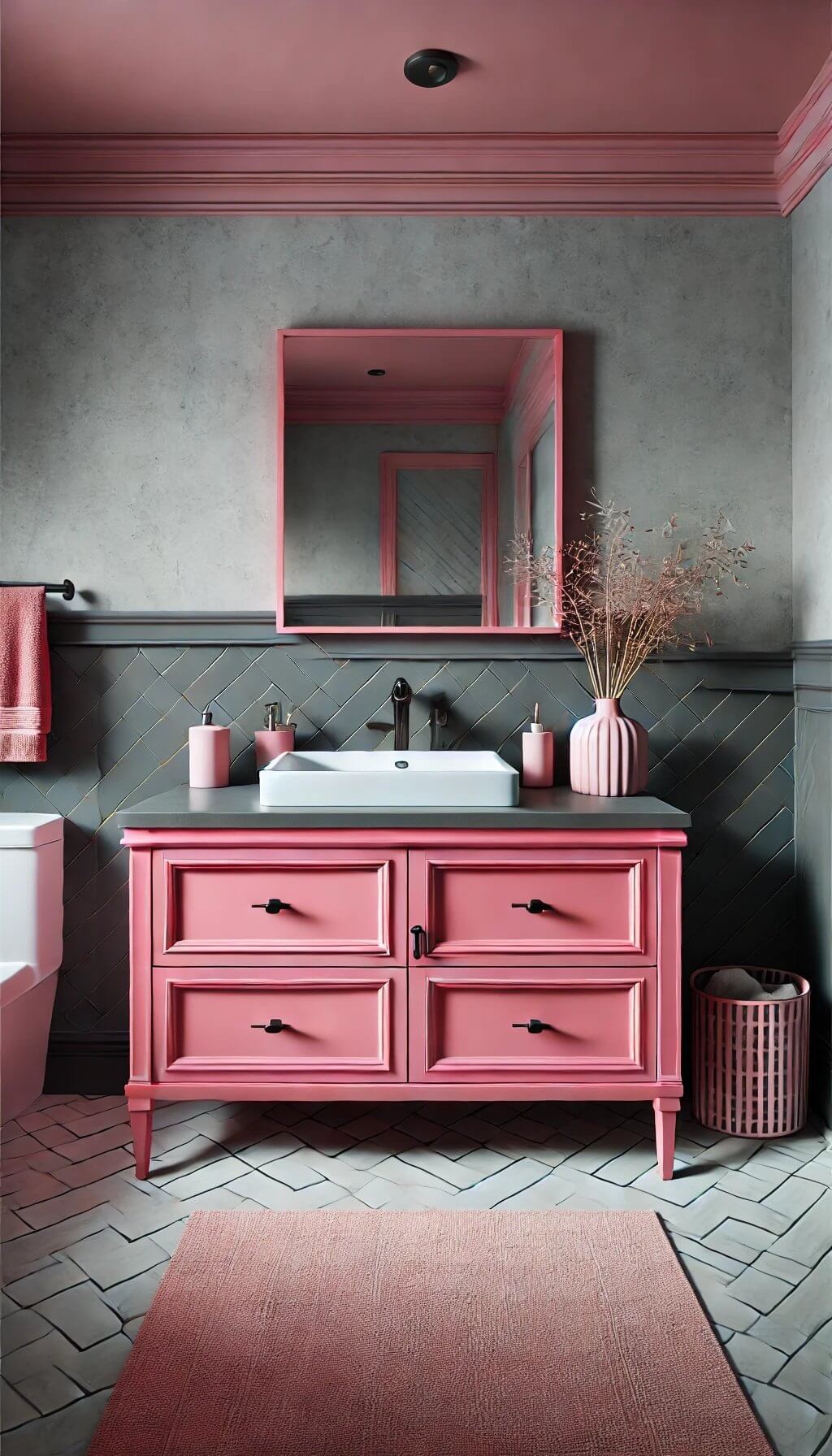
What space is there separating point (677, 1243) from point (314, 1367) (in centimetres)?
77

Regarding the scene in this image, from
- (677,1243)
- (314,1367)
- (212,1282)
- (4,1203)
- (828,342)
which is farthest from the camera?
(828,342)

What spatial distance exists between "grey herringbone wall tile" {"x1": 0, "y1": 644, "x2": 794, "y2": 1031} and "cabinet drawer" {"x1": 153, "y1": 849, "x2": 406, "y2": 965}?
586 millimetres

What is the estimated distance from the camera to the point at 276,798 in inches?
88.2

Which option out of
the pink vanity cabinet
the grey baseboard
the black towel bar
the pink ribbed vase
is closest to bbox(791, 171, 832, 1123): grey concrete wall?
the pink ribbed vase

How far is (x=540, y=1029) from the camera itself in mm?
2195

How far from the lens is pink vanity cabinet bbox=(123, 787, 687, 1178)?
2.19m

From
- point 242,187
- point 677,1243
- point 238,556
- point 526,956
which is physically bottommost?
point 677,1243

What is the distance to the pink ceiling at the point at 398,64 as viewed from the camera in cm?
217

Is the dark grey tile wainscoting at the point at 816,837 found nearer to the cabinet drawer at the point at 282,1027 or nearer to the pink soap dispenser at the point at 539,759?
the pink soap dispenser at the point at 539,759

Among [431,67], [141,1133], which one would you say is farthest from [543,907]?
[431,67]

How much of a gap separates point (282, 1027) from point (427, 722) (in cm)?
94

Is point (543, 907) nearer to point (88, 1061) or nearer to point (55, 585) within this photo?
point (88, 1061)

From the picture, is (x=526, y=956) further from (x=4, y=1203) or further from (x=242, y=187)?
(x=242, y=187)

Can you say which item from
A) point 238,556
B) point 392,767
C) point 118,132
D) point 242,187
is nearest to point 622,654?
point 392,767
